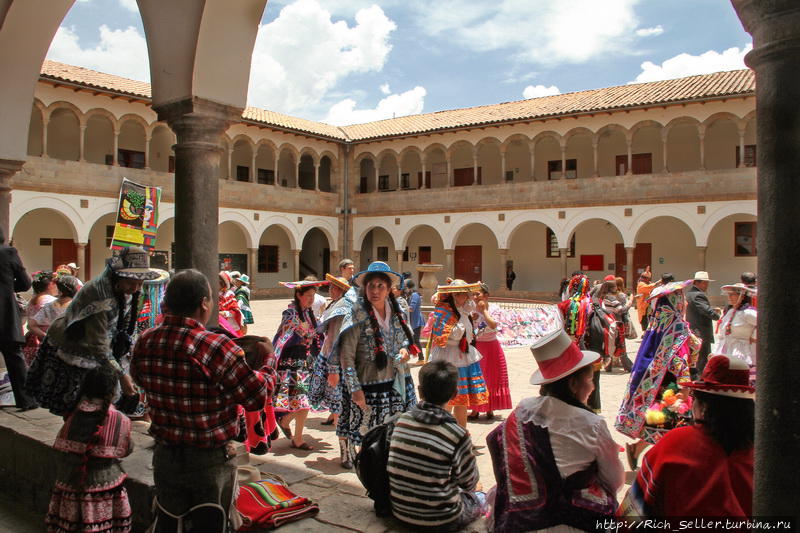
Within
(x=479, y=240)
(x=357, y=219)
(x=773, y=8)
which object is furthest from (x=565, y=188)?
(x=773, y=8)

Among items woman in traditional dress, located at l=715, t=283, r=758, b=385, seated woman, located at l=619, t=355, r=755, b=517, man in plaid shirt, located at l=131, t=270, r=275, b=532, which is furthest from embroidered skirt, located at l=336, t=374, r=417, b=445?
woman in traditional dress, located at l=715, t=283, r=758, b=385

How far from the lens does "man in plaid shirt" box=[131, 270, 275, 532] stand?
2.41 m

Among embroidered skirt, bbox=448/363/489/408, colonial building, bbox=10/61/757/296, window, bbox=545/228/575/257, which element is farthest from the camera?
window, bbox=545/228/575/257

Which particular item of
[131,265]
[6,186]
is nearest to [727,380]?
[131,265]

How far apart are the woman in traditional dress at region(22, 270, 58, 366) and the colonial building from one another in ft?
51.0

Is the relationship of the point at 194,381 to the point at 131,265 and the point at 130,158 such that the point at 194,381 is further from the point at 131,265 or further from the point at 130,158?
the point at 130,158

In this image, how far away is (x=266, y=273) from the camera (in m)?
29.6

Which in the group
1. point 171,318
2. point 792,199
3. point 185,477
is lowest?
point 185,477

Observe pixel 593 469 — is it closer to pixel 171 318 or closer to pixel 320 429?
pixel 171 318

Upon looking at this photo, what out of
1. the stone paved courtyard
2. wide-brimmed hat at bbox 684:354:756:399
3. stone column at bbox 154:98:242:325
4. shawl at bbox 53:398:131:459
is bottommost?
the stone paved courtyard

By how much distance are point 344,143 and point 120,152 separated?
9797 mm

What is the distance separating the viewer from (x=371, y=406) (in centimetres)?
445

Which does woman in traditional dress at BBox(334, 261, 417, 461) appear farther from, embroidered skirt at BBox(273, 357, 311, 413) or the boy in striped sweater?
the boy in striped sweater

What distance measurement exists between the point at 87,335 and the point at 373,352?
1.88m
